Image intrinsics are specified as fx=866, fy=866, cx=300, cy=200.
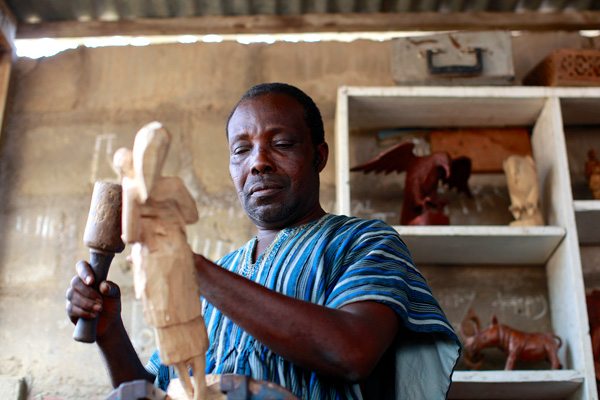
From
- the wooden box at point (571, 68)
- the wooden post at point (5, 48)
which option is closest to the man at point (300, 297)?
the wooden box at point (571, 68)

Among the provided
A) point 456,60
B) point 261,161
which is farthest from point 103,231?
point 456,60

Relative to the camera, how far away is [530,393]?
2.51 metres

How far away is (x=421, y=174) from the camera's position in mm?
2682

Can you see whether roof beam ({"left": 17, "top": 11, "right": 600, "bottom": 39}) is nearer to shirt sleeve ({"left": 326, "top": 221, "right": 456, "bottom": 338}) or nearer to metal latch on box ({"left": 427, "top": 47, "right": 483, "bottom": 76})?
metal latch on box ({"left": 427, "top": 47, "right": 483, "bottom": 76})

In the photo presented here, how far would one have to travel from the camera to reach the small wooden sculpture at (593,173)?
2724 millimetres

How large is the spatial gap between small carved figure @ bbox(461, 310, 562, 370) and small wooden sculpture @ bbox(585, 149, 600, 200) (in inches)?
19.5

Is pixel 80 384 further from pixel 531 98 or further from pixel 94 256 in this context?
pixel 531 98

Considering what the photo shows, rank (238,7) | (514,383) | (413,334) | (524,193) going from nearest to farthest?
1. (413,334)
2. (514,383)
3. (524,193)
4. (238,7)

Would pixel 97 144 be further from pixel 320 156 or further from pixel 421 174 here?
pixel 320 156

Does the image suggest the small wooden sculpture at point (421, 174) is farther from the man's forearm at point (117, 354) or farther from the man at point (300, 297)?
the man's forearm at point (117, 354)

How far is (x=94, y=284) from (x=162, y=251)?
0.35m

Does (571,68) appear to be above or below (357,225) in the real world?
above

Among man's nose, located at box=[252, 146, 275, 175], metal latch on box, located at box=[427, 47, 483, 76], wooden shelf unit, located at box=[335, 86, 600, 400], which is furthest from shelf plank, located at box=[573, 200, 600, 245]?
man's nose, located at box=[252, 146, 275, 175]

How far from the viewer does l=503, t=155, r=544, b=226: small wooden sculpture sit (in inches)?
103
